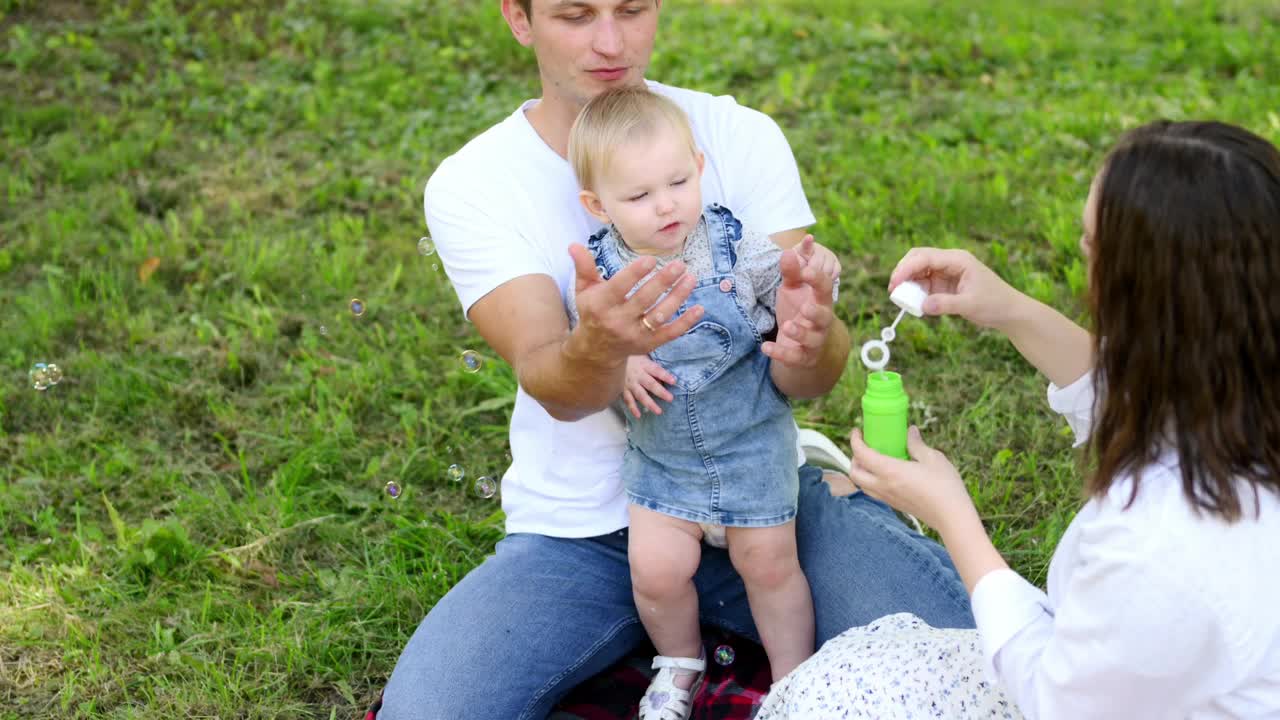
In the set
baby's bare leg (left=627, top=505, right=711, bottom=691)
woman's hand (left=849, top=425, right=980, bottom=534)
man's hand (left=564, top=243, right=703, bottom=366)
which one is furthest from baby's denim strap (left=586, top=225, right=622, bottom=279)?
woman's hand (left=849, top=425, right=980, bottom=534)

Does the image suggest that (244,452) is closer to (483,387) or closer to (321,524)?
(321,524)

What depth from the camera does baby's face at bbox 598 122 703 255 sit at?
2293 mm

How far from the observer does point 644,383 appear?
2.37 meters

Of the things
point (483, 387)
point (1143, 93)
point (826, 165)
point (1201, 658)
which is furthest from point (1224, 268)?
point (1143, 93)

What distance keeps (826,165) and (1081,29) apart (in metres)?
2.56

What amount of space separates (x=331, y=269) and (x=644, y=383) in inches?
98.4

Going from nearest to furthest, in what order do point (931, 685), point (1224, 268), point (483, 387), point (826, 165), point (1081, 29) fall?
point (1224, 268) < point (931, 685) < point (483, 387) < point (826, 165) < point (1081, 29)

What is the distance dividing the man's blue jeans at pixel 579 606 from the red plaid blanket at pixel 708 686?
0.25ft

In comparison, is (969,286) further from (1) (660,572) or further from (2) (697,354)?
(1) (660,572)

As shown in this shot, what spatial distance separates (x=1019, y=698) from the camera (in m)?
1.76

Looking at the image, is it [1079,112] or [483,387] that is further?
[1079,112]

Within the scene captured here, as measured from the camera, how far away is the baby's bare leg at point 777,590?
2.54 metres

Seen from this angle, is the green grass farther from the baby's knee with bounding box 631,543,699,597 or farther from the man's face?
the man's face

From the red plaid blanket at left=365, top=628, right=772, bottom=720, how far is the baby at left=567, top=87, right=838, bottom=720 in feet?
0.26
